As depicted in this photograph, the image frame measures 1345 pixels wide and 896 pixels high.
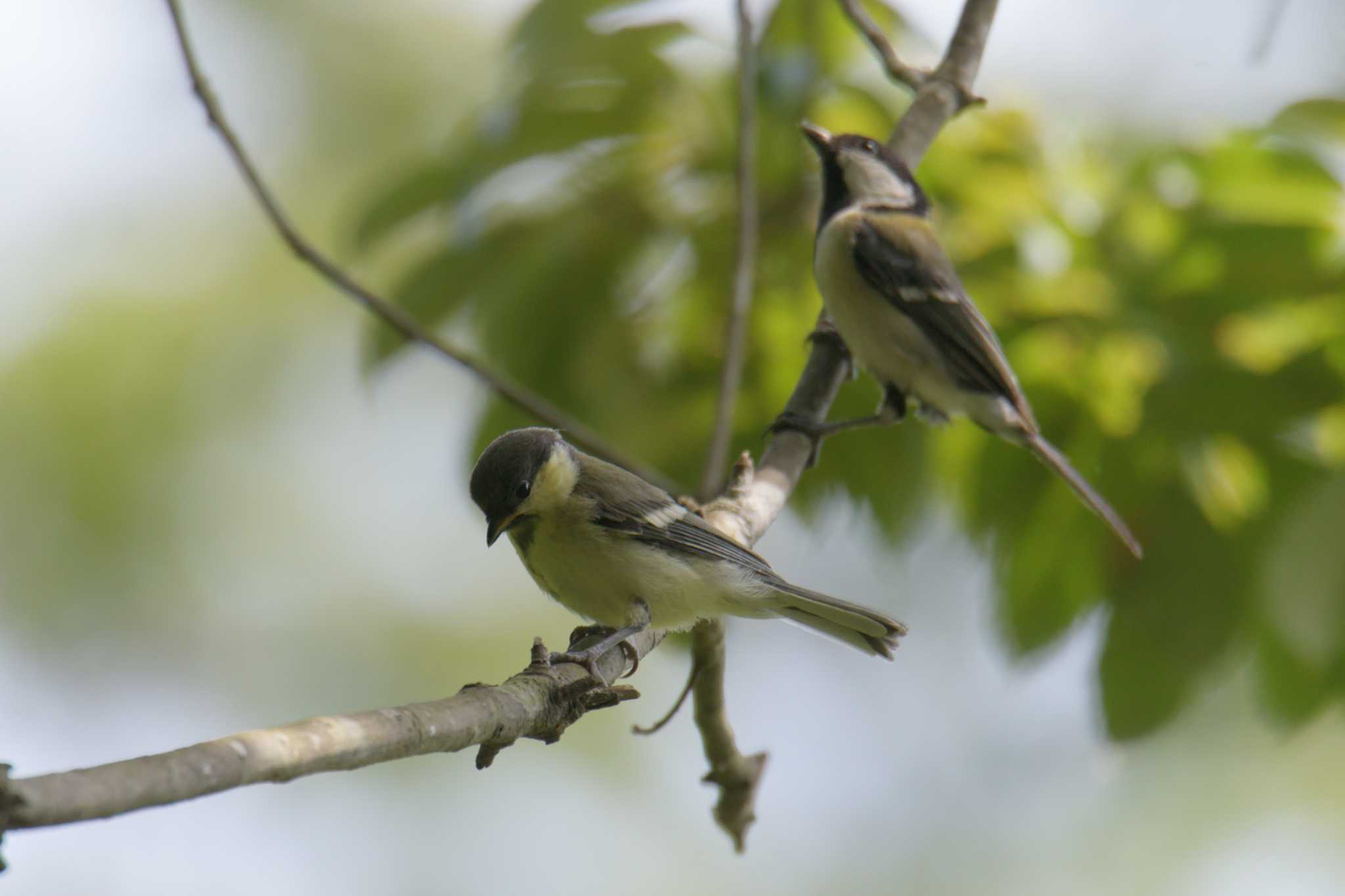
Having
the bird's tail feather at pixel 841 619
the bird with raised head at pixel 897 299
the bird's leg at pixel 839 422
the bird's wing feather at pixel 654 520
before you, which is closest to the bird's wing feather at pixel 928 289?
the bird with raised head at pixel 897 299

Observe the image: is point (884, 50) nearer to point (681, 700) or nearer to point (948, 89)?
point (948, 89)

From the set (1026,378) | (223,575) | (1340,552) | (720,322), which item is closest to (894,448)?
(1026,378)

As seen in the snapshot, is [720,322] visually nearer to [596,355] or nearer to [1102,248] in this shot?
[596,355]

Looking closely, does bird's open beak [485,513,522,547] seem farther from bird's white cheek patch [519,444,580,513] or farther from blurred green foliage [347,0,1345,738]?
blurred green foliage [347,0,1345,738]

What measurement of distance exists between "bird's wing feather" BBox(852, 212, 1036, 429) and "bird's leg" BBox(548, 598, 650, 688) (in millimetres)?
1043

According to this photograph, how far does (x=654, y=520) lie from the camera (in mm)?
3104

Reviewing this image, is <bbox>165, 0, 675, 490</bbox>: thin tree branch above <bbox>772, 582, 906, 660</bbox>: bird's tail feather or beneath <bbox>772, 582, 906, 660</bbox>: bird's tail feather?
above

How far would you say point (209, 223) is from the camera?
24.4ft

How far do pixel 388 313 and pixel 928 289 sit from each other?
1445 millimetres

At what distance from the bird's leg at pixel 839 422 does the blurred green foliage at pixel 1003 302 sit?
53 millimetres

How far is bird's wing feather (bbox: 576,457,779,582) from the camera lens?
2.92m

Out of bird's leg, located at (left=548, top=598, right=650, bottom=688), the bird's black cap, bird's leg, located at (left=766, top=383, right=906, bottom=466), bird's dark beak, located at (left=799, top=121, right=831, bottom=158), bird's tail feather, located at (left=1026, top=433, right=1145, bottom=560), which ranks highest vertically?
bird's dark beak, located at (left=799, top=121, right=831, bottom=158)

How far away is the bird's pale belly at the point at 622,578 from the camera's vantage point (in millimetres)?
2992

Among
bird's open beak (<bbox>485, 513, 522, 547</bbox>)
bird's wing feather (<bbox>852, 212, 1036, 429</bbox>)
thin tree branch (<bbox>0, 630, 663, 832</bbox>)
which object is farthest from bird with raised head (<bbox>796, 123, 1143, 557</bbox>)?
thin tree branch (<bbox>0, 630, 663, 832</bbox>)
